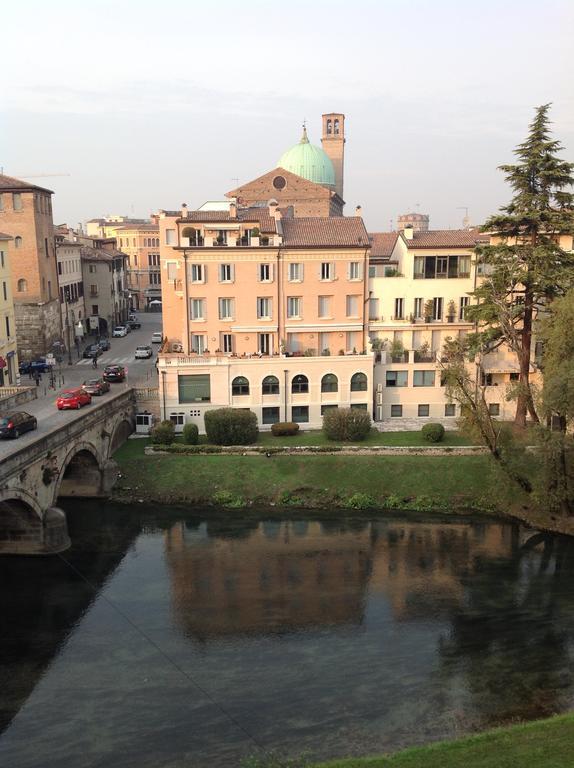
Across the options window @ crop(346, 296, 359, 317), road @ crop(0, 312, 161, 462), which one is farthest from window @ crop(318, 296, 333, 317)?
road @ crop(0, 312, 161, 462)

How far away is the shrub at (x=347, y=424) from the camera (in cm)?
5953

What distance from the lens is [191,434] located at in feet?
196

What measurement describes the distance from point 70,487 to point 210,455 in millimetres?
11520

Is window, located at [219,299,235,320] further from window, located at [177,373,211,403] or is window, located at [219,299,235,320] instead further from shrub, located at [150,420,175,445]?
shrub, located at [150,420,175,445]

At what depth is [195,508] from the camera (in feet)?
177

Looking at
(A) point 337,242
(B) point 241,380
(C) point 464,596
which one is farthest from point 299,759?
(A) point 337,242

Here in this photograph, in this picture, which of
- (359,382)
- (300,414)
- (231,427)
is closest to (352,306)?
(359,382)

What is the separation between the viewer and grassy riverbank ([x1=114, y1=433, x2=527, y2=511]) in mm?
53781

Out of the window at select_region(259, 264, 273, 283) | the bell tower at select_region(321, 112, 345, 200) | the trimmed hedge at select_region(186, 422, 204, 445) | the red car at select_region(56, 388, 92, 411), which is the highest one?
the bell tower at select_region(321, 112, 345, 200)

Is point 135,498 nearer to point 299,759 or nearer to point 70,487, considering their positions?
point 70,487

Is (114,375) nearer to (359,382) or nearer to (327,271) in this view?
(327,271)

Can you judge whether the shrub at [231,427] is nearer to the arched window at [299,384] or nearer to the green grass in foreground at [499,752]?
the arched window at [299,384]

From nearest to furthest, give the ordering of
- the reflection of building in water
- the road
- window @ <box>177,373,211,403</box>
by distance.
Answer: the reflection of building in water < the road < window @ <box>177,373,211,403</box>

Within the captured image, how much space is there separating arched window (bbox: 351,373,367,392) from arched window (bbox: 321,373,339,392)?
1535 millimetres
